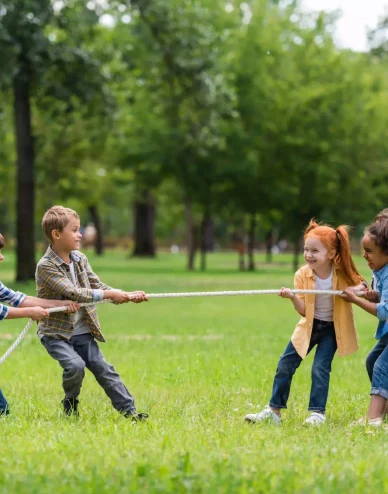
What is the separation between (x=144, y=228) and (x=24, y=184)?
2631cm

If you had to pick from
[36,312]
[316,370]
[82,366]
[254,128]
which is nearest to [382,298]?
[316,370]

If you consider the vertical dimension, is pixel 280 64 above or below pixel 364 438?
above

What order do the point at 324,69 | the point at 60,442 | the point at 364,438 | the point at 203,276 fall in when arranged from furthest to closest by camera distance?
1. the point at 324,69
2. the point at 203,276
3. the point at 364,438
4. the point at 60,442

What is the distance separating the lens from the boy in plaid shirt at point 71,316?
22.4 feet

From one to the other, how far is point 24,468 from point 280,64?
3233cm

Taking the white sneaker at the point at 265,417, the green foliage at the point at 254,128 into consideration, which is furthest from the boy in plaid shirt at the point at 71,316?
the green foliage at the point at 254,128

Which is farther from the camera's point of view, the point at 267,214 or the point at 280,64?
the point at 267,214

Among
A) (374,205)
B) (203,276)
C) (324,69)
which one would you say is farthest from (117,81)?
(374,205)

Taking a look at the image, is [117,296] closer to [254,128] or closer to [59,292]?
[59,292]

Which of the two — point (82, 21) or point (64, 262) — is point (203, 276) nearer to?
point (82, 21)

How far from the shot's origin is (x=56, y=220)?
6.89 m

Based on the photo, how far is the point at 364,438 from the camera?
598 cm

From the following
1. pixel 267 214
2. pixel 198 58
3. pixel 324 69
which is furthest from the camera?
pixel 267 214

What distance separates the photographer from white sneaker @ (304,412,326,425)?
21.9ft
